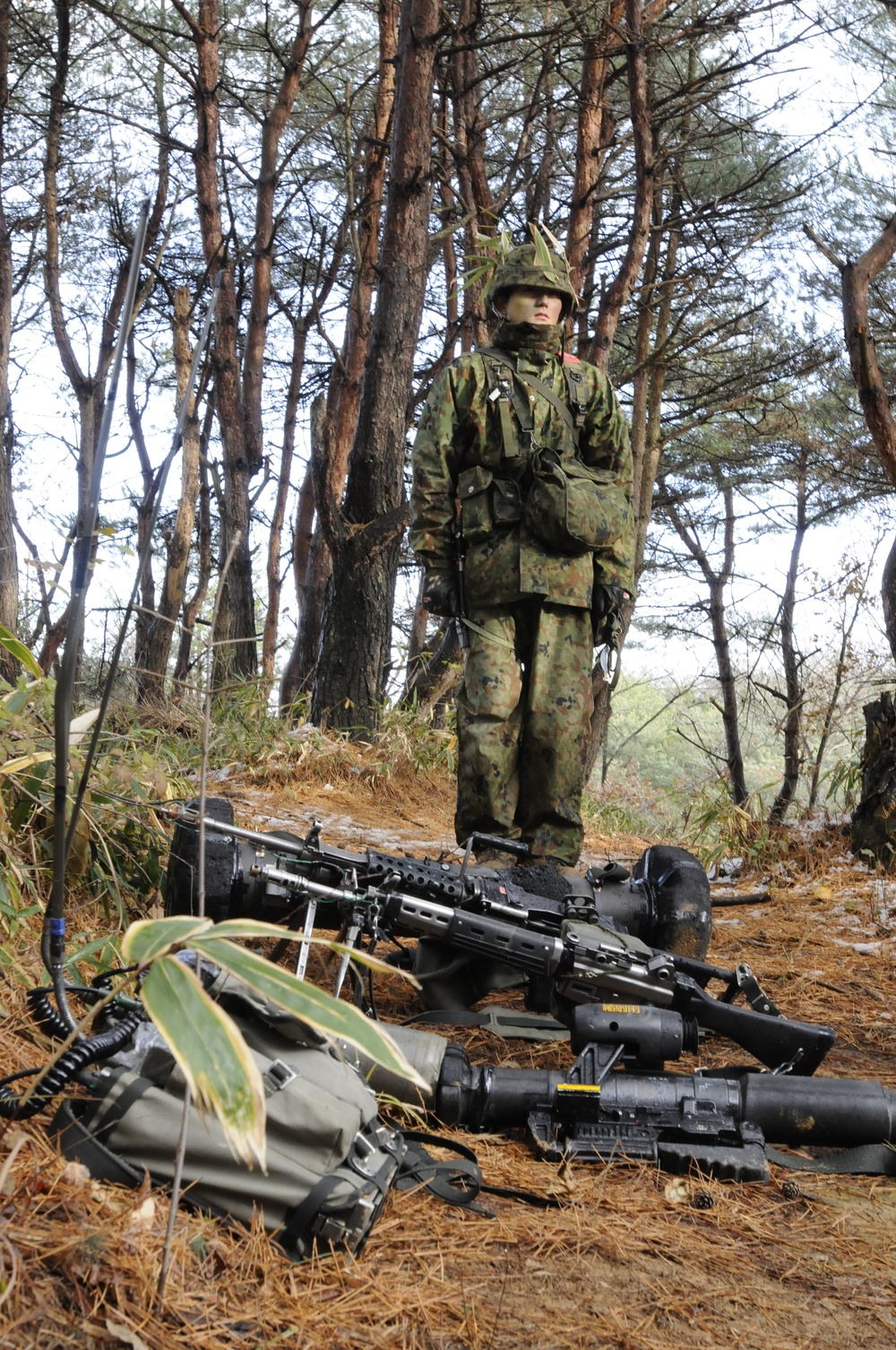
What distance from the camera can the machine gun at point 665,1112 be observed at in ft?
7.80

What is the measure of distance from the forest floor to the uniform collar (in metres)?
3.11

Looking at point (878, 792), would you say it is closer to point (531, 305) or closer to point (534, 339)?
point (534, 339)

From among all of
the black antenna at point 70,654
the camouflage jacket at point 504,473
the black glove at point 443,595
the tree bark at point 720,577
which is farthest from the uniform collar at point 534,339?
the tree bark at point 720,577

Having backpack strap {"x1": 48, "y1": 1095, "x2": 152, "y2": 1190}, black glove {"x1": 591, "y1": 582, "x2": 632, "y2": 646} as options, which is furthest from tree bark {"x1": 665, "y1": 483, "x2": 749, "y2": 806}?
backpack strap {"x1": 48, "y1": 1095, "x2": 152, "y2": 1190}

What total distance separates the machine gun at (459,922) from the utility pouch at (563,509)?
5.75 feet

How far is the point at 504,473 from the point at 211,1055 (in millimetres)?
3544

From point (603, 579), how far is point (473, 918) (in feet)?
6.69

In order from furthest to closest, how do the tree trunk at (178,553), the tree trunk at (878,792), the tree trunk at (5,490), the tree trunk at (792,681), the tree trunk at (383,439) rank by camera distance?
the tree trunk at (178,553) < the tree trunk at (383,439) < the tree trunk at (5,490) < the tree trunk at (792,681) < the tree trunk at (878,792)

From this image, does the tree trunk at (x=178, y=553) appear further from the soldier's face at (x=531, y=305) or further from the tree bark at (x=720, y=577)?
the tree bark at (x=720, y=577)

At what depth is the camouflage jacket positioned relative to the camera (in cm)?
441

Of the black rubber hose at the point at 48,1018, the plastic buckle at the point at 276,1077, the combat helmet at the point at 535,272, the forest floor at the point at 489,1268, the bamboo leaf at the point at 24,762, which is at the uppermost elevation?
the combat helmet at the point at 535,272

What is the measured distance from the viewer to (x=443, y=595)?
4.50 metres

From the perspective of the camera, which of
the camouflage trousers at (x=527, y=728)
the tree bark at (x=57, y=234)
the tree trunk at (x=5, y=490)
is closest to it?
the camouflage trousers at (x=527, y=728)

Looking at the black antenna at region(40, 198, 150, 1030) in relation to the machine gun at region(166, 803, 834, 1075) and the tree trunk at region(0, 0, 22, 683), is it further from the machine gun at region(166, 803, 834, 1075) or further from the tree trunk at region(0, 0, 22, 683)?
the tree trunk at region(0, 0, 22, 683)
